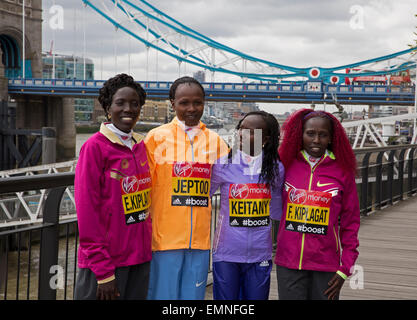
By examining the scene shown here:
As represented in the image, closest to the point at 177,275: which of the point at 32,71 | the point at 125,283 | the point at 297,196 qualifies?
the point at 125,283

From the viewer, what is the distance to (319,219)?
2057 millimetres

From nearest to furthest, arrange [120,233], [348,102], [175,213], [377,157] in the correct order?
[120,233]
[175,213]
[377,157]
[348,102]

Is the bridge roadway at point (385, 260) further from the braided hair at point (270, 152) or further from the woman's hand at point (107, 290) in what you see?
the woman's hand at point (107, 290)

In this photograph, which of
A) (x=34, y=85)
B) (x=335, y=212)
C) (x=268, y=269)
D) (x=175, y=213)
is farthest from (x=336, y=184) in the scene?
(x=34, y=85)

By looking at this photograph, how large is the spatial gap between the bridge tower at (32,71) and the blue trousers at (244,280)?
1268 inches

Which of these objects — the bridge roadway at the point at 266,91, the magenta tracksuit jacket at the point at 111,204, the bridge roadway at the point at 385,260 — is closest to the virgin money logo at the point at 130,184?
the magenta tracksuit jacket at the point at 111,204

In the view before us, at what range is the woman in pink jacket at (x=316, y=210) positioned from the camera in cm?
203

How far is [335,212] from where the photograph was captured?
2066 mm

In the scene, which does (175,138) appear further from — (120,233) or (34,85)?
(34,85)

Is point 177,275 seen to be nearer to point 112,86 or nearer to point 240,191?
point 240,191

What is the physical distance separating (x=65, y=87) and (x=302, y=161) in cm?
3230

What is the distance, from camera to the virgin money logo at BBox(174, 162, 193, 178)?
79.7 inches
